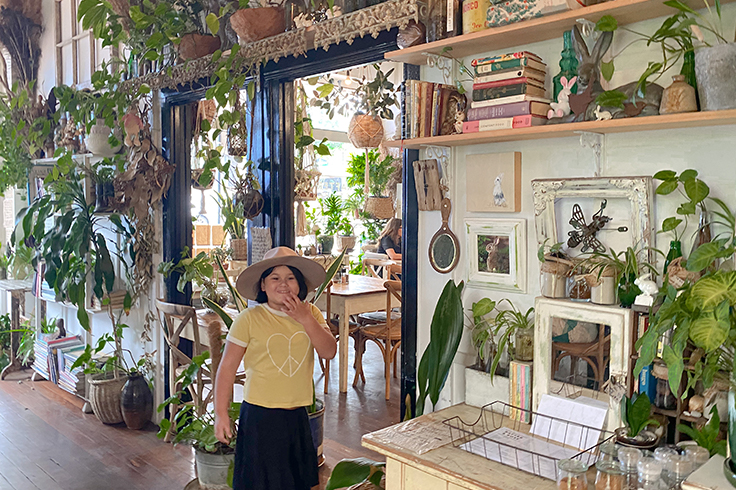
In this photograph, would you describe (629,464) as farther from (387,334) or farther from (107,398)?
(107,398)

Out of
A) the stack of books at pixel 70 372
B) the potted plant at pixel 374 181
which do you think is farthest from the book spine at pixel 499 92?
the potted plant at pixel 374 181

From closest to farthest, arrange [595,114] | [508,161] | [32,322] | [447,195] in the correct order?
[595,114]
[508,161]
[447,195]
[32,322]

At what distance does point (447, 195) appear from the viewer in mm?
2447

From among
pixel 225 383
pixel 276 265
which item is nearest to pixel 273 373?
pixel 225 383

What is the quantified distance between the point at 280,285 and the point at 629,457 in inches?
50.7

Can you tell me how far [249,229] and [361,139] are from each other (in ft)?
4.35

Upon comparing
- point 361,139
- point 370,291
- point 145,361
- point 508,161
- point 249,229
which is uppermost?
point 361,139

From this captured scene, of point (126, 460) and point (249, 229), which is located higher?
point (249, 229)

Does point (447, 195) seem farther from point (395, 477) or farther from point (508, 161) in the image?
point (395, 477)

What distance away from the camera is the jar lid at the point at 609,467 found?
1606 mm

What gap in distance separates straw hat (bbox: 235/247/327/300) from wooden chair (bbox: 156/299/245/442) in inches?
38.6

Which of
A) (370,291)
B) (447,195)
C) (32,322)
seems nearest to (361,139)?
(370,291)

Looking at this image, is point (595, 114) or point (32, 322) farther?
point (32, 322)

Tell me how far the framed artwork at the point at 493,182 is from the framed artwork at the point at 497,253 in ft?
0.18
